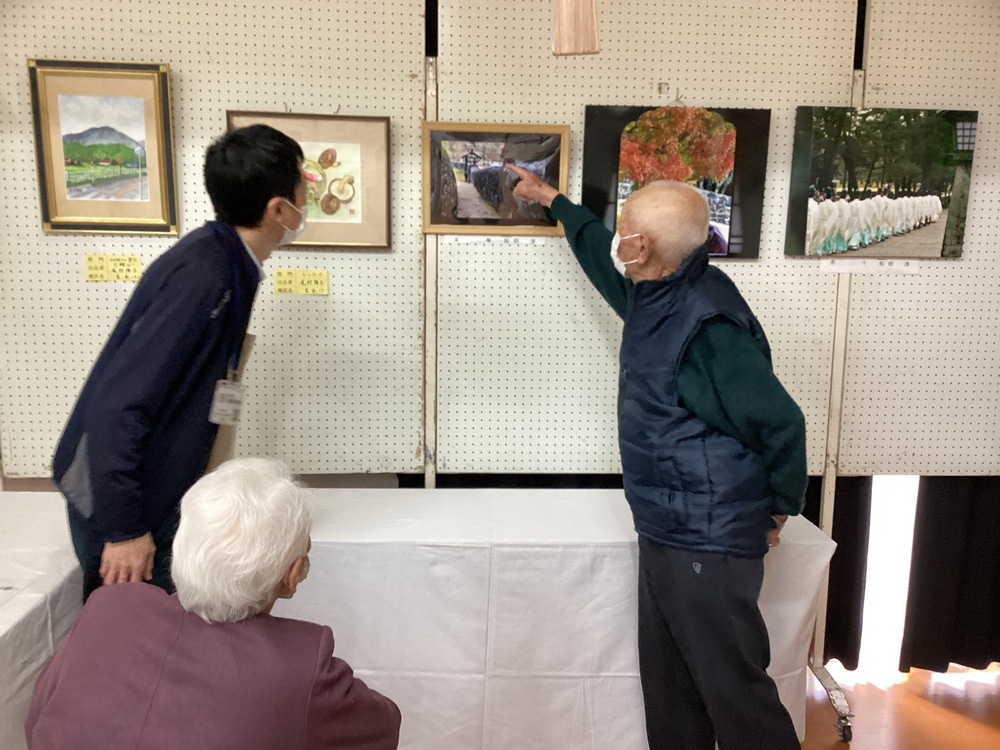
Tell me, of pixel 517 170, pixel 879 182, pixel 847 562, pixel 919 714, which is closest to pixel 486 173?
pixel 517 170

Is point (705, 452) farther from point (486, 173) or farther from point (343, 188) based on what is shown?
point (343, 188)

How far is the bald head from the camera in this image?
1414 mm

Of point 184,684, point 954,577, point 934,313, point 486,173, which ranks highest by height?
point 486,173

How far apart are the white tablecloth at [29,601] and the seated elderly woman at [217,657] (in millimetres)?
338

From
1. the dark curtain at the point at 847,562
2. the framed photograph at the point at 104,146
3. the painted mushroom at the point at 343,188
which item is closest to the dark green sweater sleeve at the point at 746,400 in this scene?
the dark curtain at the point at 847,562

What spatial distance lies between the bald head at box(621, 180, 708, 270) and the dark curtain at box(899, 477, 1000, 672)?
1.50 meters

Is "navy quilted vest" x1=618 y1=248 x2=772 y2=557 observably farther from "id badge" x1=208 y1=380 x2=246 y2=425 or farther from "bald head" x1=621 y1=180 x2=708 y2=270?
"id badge" x1=208 y1=380 x2=246 y2=425

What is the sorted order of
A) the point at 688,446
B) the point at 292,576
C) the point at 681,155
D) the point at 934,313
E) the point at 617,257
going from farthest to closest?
1. the point at 934,313
2. the point at 681,155
3. the point at 617,257
4. the point at 688,446
5. the point at 292,576

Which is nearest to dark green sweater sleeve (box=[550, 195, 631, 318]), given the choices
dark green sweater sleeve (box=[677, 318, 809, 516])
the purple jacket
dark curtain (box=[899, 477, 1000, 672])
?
dark green sweater sleeve (box=[677, 318, 809, 516])

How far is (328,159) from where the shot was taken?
6.08 ft

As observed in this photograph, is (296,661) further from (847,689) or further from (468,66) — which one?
(847,689)

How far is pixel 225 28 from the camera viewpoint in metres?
1.80

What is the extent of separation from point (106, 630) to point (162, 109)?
1.48 m

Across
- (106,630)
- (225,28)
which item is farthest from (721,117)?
(106,630)
